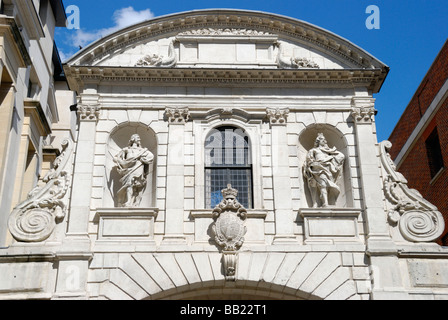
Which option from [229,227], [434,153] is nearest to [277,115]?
[229,227]

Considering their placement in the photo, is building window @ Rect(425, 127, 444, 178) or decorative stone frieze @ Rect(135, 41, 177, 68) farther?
building window @ Rect(425, 127, 444, 178)

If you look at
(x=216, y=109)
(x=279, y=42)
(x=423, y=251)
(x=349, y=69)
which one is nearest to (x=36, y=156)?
(x=216, y=109)

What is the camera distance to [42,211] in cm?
1520

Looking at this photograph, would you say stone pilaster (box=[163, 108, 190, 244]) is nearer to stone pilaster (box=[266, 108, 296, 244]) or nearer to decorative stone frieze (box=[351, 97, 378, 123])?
stone pilaster (box=[266, 108, 296, 244])

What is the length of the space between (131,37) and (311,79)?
5.78 meters

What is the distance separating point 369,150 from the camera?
53.9 ft

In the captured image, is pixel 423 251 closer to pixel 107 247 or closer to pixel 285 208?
pixel 285 208

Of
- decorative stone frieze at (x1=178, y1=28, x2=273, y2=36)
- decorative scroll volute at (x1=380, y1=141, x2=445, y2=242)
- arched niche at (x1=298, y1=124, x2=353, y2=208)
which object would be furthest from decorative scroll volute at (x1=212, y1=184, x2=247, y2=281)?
decorative stone frieze at (x1=178, y1=28, x2=273, y2=36)

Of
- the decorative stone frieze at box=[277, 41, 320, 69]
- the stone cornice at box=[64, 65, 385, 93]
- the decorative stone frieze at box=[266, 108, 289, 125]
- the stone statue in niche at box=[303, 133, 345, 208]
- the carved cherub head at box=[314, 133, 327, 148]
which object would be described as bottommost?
the stone statue in niche at box=[303, 133, 345, 208]

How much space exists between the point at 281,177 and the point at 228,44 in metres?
4.99

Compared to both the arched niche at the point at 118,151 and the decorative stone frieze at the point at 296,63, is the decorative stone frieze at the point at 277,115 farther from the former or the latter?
the arched niche at the point at 118,151

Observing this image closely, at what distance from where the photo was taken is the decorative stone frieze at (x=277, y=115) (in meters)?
16.9

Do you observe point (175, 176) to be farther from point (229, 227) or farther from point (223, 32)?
point (223, 32)

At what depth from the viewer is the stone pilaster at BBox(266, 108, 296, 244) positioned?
50.1ft
